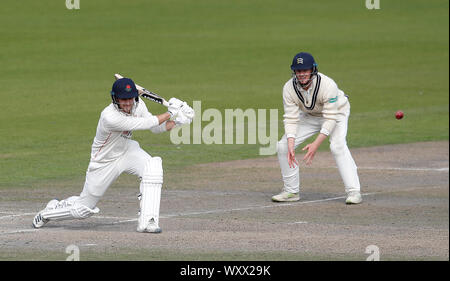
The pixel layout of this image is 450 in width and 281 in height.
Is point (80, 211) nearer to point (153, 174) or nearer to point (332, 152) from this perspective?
point (153, 174)

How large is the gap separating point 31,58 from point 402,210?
55.7ft

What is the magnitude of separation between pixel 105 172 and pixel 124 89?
1.04 m

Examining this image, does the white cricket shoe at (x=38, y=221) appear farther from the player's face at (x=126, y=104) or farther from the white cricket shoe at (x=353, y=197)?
the white cricket shoe at (x=353, y=197)

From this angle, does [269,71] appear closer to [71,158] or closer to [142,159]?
[71,158]

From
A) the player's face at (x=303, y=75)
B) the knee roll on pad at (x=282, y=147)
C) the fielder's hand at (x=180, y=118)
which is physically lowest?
the knee roll on pad at (x=282, y=147)

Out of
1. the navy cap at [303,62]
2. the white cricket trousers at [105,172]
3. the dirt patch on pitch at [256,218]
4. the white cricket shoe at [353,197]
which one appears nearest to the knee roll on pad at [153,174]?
the white cricket trousers at [105,172]

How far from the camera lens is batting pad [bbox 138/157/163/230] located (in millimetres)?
10211

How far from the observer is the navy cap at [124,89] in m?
10.2

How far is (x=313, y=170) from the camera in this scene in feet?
52.2

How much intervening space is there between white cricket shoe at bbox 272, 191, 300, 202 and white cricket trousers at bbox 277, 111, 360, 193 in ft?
0.18

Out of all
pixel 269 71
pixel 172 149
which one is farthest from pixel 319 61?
pixel 172 149

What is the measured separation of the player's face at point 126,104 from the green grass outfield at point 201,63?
167 inches

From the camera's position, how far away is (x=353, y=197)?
41.6 feet

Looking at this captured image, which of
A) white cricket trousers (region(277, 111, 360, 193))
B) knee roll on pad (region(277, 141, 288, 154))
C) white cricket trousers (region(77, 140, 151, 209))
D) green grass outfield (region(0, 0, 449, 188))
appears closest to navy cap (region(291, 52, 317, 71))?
white cricket trousers (region(277, 111, 360, 193))
